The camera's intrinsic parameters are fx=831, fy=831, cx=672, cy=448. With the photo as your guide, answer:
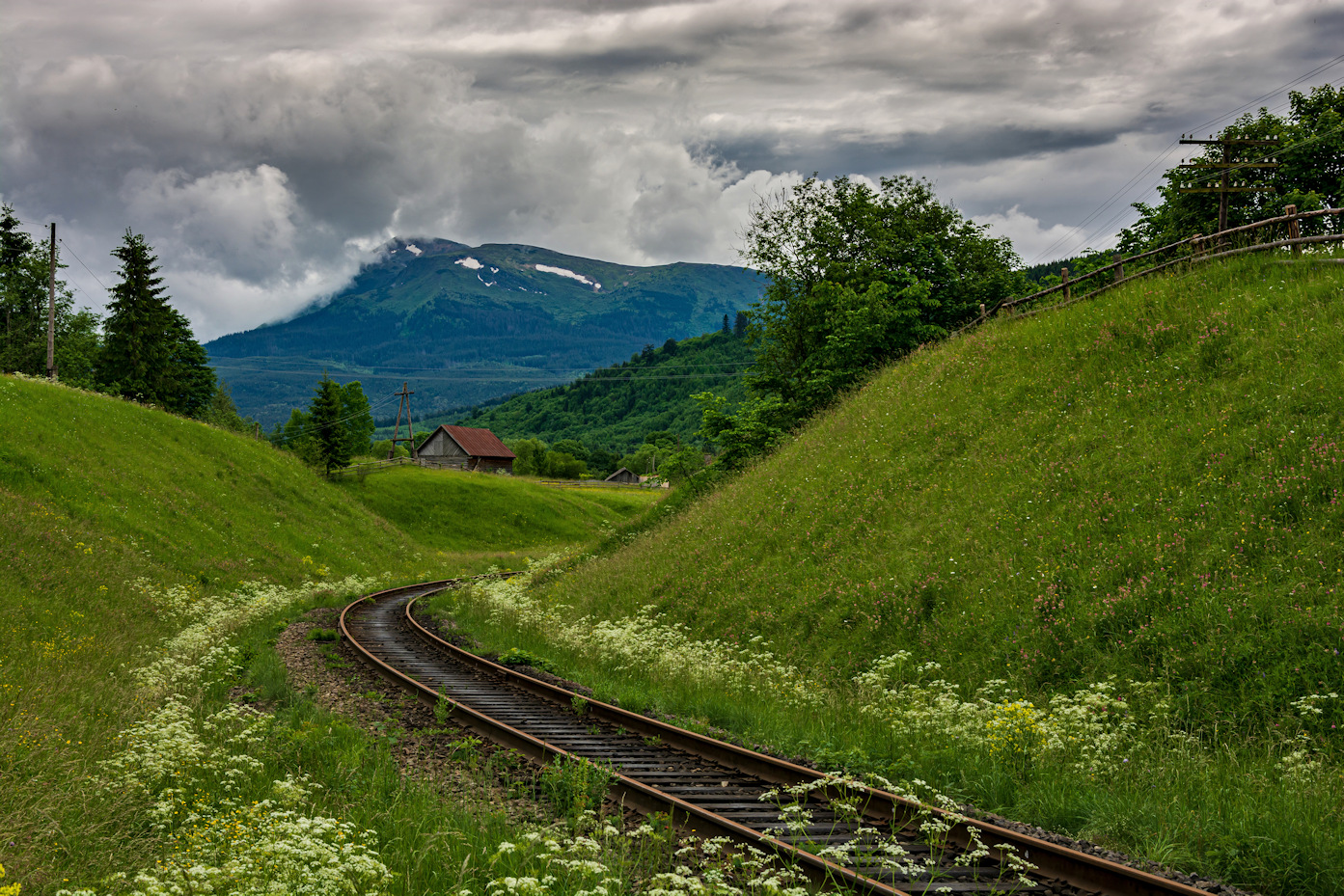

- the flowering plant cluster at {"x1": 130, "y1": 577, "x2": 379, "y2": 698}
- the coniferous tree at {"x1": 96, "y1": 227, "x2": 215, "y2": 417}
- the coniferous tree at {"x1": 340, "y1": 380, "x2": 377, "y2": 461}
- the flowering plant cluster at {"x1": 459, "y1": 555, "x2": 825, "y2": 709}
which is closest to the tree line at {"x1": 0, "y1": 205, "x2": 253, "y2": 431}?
the coniferous tree at {"x1": 96, "y1": 227, "x2": 215, "y2": 417}

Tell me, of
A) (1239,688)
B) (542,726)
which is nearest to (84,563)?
(542,726)

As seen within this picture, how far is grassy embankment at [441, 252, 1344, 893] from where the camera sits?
800 centimetres

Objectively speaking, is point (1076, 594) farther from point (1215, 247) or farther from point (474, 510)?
point (474, 510)

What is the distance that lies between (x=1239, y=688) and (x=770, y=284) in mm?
35271

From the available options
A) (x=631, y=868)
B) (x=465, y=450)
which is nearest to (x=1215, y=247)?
(x=631, y=868)

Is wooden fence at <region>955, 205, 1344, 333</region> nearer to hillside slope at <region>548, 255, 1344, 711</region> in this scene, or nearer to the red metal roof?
hillside slope at <region>548, 255, 1344, 711</region>

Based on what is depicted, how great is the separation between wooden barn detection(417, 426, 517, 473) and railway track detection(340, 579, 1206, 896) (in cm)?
9834

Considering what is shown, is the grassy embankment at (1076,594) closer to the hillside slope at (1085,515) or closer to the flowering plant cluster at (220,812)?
the hillside slope at (1085,515)

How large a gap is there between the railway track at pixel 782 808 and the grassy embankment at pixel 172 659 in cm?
189

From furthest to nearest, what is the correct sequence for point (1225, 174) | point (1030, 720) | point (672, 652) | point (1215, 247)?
1. point (1225, 174)
2. point (1215, 247)
3. point (672, 652)
4. point (1030, 720)

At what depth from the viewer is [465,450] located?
365 ft

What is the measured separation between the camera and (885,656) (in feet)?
44.2

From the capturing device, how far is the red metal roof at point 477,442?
4424 inches

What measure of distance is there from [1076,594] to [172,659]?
51.6ft
